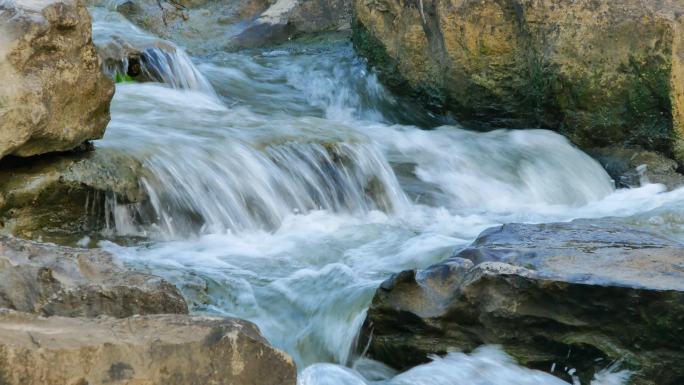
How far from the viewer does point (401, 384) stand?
3.84m

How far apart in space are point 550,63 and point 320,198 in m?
2.33

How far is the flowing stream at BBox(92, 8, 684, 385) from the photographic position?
453 centimetres

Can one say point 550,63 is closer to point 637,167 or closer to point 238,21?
point 637,167

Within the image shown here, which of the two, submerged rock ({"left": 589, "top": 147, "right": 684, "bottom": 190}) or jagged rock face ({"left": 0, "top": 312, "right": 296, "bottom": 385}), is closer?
jagged rock face ({"left": 0, "top": 312, "right": 296, "bottom": 385})

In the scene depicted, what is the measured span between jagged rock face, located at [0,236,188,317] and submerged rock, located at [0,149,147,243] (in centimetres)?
169

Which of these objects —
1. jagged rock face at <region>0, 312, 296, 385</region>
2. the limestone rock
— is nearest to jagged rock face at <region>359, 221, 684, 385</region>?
jagged rock face at <region>0, 312, 296, 385</region>

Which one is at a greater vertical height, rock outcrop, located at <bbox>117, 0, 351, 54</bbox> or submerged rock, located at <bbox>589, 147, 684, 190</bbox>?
rock outcrop, located at <bbox>117, 0, 351, 54</bbox>

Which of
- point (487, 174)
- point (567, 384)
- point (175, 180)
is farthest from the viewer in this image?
point (487, 174)

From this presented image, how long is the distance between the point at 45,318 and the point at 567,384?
1.97 meters

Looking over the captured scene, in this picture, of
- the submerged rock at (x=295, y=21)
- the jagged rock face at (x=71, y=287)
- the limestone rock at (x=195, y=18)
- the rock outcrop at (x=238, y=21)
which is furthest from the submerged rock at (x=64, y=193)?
the submerged rock at (x=295, y=21)

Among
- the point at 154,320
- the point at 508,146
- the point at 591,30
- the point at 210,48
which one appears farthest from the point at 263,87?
the point at 154,320

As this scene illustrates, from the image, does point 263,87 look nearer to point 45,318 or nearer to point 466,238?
point 466,238

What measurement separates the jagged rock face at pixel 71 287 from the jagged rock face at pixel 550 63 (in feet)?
15.9

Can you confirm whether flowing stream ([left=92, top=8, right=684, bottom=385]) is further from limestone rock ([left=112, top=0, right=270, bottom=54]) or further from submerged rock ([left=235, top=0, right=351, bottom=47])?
submerged rock ([left=235, top=0, right=351, bottom=47])
